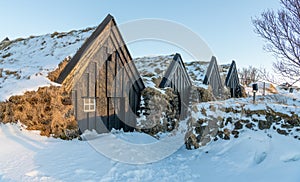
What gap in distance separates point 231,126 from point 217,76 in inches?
437

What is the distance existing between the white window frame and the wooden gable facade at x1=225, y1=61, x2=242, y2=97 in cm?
1260

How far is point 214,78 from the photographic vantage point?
16312mm

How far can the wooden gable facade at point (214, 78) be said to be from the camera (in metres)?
15.7

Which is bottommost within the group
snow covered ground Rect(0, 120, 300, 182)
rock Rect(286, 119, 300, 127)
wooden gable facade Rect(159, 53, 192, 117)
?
snow covered ground Rect(0, 120, 300, 182)

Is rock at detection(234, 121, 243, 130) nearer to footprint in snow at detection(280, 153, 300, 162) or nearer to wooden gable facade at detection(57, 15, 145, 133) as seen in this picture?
footprint in snow at detection(280, 153, 300, 162)

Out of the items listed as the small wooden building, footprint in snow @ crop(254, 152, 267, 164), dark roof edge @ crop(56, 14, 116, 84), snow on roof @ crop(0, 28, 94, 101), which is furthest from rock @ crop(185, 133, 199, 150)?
the small wooden building

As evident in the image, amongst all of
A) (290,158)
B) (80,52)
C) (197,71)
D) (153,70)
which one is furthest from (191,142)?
(197,71)

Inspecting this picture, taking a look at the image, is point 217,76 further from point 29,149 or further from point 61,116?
point 29,149

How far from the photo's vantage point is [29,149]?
15.9ft

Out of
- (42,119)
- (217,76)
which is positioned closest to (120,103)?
(42,119)

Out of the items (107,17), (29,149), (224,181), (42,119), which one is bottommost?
(224,181)

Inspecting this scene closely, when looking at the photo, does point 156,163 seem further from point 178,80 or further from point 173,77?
point 178,80

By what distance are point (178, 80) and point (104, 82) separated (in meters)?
5.90

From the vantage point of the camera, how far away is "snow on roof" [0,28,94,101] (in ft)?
20.0
